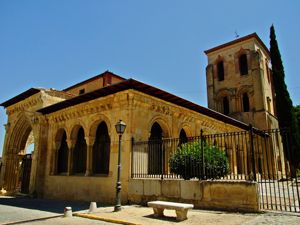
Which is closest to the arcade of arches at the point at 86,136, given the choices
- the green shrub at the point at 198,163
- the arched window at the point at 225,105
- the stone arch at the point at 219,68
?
the green shrub at the point at 198,163

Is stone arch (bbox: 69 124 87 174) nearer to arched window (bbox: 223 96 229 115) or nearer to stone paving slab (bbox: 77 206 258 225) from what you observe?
stone paving slab (bbox: 77 206 258 225)

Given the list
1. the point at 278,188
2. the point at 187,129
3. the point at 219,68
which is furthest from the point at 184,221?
the point at 219,68

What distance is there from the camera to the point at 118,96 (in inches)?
417

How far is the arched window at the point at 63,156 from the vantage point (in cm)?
1395

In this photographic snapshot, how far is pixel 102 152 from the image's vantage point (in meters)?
11.9

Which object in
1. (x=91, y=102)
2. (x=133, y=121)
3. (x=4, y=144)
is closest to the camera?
(x=133, y=121)

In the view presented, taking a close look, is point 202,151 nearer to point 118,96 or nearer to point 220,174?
point 220,174

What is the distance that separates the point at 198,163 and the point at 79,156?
719cm

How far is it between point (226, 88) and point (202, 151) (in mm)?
20759

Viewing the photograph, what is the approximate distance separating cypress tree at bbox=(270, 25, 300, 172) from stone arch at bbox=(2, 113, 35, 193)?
1859 centimetres

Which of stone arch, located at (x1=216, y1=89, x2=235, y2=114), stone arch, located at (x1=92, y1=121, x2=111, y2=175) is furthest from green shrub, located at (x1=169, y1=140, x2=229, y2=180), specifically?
stone arch, located at (x1=216, y1=89, x2=235, y2=114)

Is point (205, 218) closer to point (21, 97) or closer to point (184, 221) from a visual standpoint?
point (184, 221)

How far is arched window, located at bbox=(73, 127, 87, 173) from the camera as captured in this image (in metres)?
12.9

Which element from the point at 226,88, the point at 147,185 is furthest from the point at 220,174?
the point at 226,88
